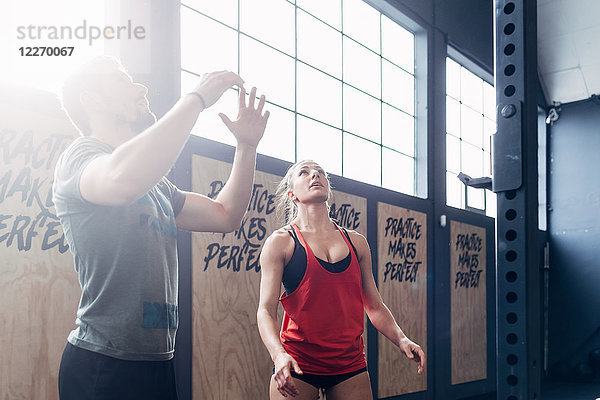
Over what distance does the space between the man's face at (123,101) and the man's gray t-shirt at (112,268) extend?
0.09 m

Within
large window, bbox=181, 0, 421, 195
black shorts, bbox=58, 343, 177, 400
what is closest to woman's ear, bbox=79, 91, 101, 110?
black shorts, bbox=58, 343, 177, 400

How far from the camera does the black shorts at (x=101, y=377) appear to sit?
1.11 meters

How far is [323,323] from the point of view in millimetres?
2074

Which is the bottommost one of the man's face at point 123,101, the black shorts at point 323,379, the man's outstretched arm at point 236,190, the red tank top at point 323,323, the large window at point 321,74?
the black shorts at point 323,379

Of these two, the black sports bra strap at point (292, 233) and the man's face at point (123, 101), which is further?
the black sports bra strap at point (292, 233)

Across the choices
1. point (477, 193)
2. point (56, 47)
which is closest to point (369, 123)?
point (477, 193)

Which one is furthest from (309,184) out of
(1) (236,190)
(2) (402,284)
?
(2) (402,284)

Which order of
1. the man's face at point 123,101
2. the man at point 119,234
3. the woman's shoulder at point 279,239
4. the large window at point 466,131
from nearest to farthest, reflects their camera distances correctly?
1. the man at point 119,234
2. the man's face at point 123,101
3. the woman's shoulder at point 279,239
4. the large window at point 466,131

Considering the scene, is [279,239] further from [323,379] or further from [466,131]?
[466,131]

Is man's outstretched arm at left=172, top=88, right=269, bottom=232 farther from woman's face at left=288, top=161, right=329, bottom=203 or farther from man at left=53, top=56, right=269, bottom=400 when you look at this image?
woman's face at left=288, top=161, right=329, bottom=203

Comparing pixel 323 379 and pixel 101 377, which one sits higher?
pixel 101 377

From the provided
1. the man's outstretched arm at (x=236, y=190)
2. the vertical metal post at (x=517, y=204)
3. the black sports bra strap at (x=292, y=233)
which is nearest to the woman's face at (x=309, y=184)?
the black sports bra strap at (x=292, y=233)

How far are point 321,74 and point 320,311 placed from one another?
2513mm

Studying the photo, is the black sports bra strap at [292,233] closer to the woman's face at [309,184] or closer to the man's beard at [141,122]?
the woman's face at [309,184]
